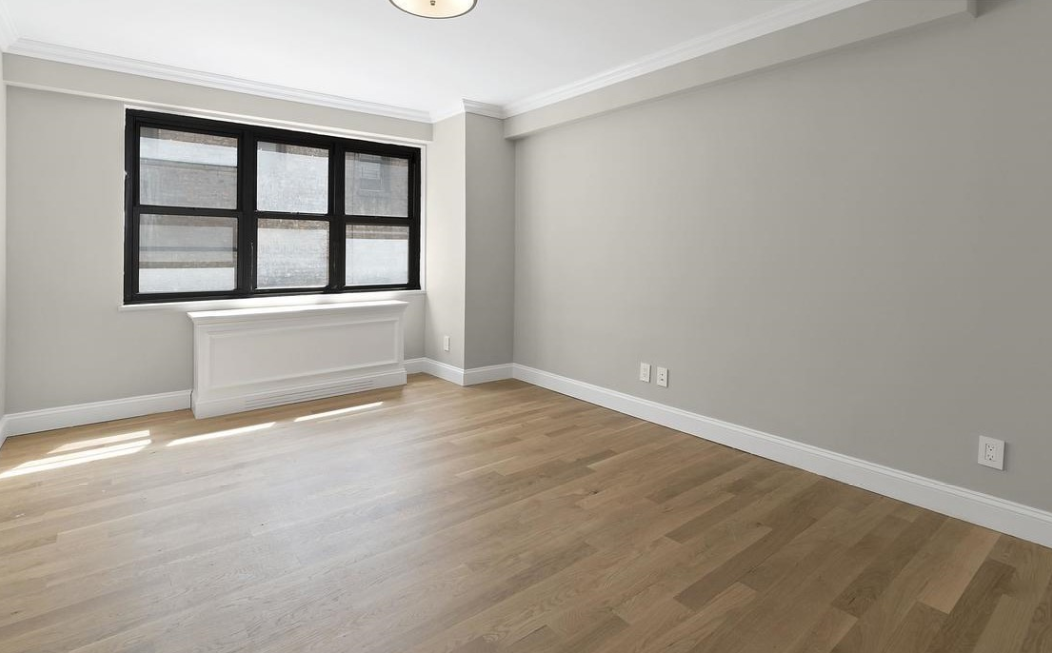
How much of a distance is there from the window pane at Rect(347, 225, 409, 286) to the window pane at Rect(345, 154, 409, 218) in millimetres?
159

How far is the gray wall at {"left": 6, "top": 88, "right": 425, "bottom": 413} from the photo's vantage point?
3.74 metres

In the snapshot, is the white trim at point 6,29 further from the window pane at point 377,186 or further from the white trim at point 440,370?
the white trim at point 440,370

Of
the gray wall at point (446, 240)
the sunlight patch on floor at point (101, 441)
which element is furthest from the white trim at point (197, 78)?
the sunlight patch on floor at point (101, 441)

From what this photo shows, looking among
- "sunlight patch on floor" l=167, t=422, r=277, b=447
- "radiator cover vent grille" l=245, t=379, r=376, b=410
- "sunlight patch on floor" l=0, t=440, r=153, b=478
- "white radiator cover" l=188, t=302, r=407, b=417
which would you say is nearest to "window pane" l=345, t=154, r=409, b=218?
"white radiator cover" l=188, t=302, r=407, b=417

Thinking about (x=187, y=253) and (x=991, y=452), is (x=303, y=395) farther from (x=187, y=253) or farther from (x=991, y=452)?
(x=991, y=452)

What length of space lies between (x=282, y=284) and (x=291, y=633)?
11.8 feet

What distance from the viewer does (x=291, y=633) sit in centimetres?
187

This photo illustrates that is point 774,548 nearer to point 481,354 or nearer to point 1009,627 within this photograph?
point 1009,627

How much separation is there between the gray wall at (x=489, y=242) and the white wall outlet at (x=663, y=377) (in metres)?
1.73

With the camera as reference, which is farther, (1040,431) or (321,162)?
(321,162)

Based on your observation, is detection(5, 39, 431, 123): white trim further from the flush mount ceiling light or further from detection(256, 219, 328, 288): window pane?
the flush mount ceiling light

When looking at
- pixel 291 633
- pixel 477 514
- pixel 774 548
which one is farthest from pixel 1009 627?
pixel 291 633

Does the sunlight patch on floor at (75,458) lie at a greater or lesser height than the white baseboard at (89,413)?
lesser

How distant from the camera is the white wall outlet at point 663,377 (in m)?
4.11
